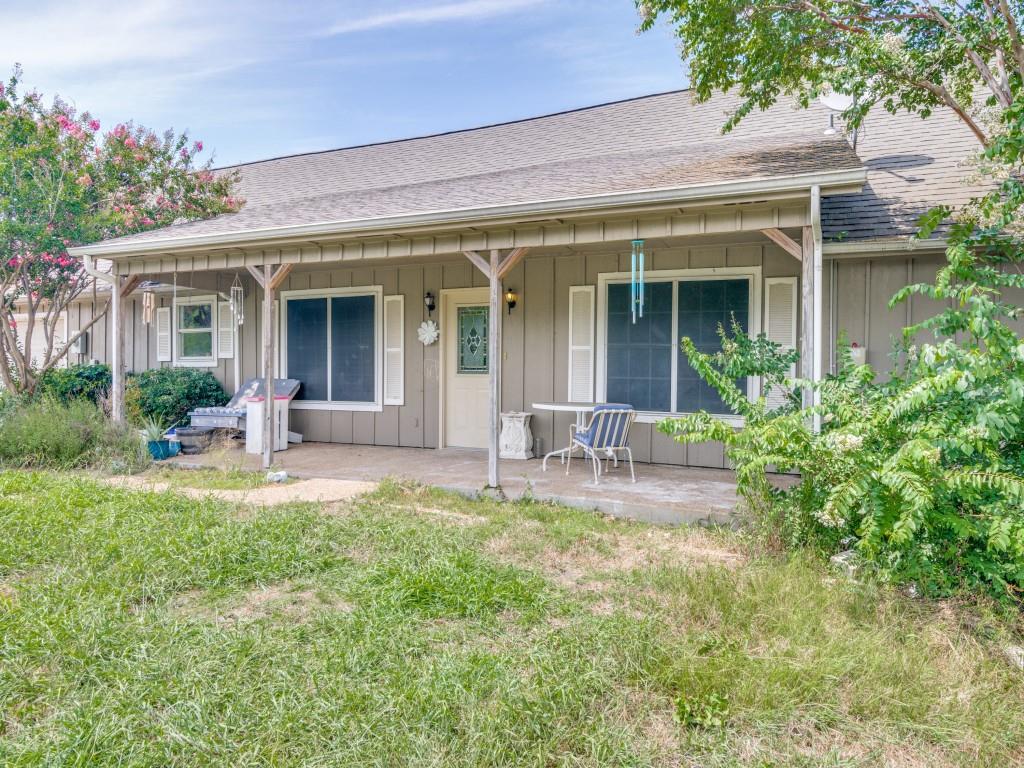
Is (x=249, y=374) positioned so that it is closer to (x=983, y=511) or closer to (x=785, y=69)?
(x=785, y=69)

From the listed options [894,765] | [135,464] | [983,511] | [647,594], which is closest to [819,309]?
[983,511]

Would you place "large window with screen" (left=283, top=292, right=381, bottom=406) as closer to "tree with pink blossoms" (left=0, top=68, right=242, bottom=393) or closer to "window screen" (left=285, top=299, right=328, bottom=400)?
"window screen" (left=285, top=299, right=328, bottom=400)

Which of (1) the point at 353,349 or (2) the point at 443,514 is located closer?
(2) the point at 443,514

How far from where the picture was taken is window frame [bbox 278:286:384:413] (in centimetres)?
811

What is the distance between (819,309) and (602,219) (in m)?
1.70

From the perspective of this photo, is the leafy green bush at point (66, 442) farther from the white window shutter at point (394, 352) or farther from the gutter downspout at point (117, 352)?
the white window shutter at point (394, 352)

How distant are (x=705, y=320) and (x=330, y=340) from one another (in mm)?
4693

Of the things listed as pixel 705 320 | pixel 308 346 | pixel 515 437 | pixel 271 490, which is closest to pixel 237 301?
pixel 308 346

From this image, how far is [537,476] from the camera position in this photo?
5.97m

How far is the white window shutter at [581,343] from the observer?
7016 millimetres

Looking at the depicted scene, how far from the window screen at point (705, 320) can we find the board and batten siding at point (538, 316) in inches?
8.8

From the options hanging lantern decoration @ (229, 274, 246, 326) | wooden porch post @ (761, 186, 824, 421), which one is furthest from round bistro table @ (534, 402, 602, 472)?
hanging lantern decoration @ (229, 274, 246, 326)

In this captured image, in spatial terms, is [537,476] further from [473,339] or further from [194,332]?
[194,332]

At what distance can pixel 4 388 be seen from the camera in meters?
8.52
